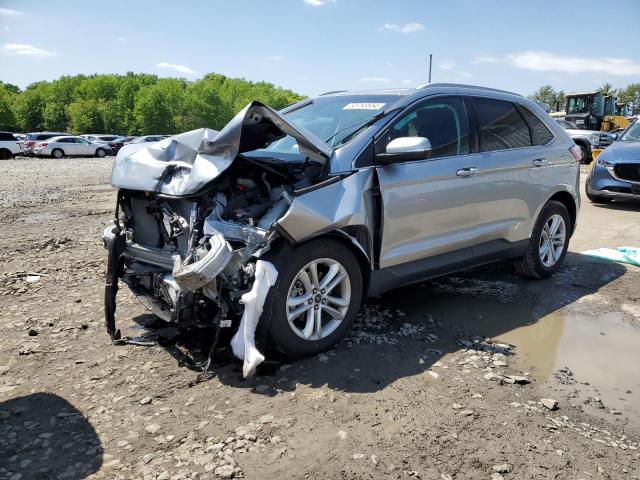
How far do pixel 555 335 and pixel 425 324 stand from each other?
1.06m

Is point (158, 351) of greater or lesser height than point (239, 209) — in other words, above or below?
below

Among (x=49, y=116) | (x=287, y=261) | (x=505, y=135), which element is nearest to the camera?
(x=287, y=261)

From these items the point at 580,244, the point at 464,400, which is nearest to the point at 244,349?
the point at 464,400

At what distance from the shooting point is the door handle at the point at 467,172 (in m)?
4.39

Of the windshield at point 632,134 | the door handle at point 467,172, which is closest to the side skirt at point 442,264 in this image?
the door handle at point 467,172

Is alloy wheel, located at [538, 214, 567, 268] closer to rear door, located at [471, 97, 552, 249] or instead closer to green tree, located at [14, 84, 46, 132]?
rear door, located at [471, 97, 552, 249]

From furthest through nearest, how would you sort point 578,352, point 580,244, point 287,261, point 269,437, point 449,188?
point 580,244
point 449,188
point 578,352
point 287,261
point 269,437

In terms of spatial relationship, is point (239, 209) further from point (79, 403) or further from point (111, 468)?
point (111, 468)

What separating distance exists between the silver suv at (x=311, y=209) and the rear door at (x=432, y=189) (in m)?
0.01

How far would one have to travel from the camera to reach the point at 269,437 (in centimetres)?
282

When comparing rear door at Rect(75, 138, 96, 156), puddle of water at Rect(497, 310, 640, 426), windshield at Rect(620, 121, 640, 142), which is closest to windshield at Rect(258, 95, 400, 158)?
puddle of water at Rect(497, 310, 640, 426)

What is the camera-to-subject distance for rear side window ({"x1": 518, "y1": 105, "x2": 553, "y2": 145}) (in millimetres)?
5334

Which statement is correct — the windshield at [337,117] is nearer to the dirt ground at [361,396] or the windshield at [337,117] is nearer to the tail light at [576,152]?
the dirt ground at [361,396]

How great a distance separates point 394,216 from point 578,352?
1748 millimetres
